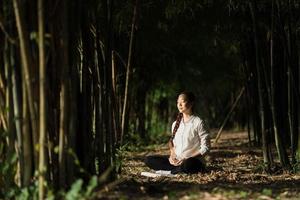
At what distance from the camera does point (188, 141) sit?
712 cm

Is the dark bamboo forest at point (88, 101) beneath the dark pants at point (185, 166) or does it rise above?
above

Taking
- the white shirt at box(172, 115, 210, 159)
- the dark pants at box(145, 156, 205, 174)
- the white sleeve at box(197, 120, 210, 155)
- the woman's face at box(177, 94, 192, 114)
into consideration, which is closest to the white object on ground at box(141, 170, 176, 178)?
the dark pants at box(145, 156, 205, 174)

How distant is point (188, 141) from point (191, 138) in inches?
2.0

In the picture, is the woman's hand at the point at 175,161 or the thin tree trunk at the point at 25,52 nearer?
the thin tree trunk at the point at 25,52

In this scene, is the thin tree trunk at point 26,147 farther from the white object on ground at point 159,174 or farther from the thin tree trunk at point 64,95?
the white object on ground at point 159,174

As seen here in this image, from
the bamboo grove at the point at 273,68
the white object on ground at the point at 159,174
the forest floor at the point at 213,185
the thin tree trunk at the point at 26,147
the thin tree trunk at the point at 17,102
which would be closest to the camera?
the thin tree trunk at the point at 26,147

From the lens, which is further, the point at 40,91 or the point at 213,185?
the point at 213,185

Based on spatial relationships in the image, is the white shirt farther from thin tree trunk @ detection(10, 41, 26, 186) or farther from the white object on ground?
thin tree trunk @ detection(10, 41, 26, 186)

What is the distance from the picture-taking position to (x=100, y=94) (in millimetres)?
6375

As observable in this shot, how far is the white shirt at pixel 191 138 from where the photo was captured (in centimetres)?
700

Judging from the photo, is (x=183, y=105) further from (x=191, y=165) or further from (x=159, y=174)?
(x=159, y=174)

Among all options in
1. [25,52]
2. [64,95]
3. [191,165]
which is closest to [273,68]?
[191,165]

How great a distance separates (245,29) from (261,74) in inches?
68.7

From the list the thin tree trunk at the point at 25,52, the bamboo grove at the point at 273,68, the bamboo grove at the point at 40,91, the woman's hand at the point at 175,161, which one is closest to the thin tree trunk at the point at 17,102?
the bamboo grove at the point at 40,91
